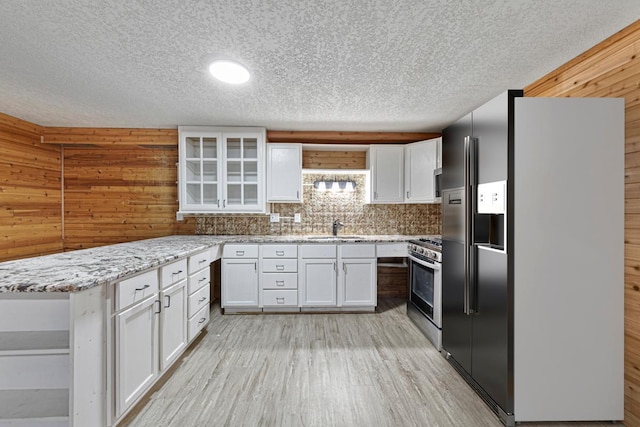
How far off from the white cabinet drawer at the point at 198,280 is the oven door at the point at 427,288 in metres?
2.21

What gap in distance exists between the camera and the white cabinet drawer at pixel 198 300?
93.7 inches

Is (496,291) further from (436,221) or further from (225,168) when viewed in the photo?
(225,168)

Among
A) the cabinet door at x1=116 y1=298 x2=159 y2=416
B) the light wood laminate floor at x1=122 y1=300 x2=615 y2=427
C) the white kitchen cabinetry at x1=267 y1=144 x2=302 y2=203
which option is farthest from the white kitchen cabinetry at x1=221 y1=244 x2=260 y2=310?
the cabinet door at x1=116 y1=298 x2=159 y2=416

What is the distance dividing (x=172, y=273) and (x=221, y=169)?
170 cm

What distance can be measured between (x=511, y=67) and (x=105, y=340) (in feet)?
10.3

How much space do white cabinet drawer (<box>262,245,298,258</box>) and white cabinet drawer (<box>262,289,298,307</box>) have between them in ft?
1.39

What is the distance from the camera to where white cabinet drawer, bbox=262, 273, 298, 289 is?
323cm

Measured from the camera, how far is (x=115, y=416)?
1.46 m

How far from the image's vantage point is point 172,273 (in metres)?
2.05

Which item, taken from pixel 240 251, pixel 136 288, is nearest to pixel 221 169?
pixel 240 251

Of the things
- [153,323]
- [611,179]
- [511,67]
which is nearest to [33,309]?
[153,323]

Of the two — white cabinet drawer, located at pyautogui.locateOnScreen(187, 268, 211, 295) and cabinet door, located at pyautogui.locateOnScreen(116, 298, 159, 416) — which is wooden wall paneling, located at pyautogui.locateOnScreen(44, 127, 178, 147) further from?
cabinet door, located at pyautogui.locateOnScreen(116, 298, 159, 416)

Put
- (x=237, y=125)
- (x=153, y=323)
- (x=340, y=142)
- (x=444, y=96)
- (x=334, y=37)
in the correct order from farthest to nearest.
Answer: (x=340, y=142) → (x=237, y=125) → (x=444, y=96) → (x=153, y=323) → (x=334, y=37)

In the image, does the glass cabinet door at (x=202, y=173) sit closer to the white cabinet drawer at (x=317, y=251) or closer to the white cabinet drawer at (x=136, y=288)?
the white cabinet drawer at (x=317, y=251)
